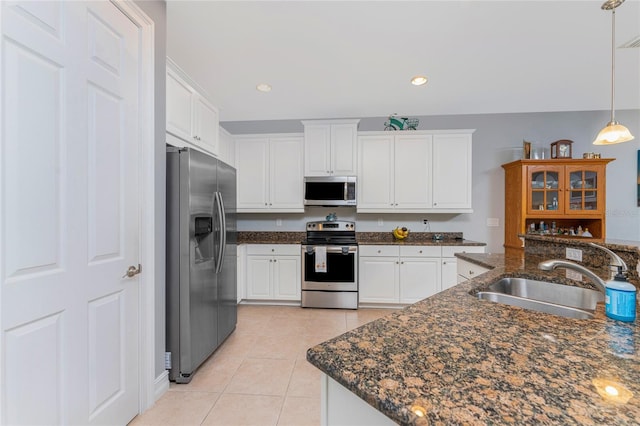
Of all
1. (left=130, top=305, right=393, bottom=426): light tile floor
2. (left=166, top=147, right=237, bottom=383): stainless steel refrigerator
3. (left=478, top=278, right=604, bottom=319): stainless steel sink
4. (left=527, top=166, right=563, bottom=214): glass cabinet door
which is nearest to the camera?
(left=478, top=278, right=604, bottom=319): stainless steel sink

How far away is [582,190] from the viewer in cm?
337

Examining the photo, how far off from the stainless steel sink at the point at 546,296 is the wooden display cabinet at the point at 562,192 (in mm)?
2445

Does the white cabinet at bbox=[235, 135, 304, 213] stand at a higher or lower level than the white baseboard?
higher

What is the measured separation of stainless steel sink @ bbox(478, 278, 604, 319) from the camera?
3.74 feet

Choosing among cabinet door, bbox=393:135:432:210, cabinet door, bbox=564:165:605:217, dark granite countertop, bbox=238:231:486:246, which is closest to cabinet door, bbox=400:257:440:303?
dark granite countertop, bbox=238:231:486:246

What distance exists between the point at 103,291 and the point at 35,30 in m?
1.16

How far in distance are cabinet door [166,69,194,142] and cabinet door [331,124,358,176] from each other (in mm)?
1851

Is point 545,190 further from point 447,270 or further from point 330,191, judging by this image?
point 330,191

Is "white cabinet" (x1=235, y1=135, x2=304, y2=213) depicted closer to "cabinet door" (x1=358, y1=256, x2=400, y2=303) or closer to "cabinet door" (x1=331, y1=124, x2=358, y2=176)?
"cabinet door" (x1=331, y1=124, x2=358, y2=176)

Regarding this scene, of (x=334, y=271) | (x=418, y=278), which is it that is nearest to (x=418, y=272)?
(x=418, y=278)

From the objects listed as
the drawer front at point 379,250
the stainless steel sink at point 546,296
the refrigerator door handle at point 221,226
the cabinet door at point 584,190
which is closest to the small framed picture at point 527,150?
the cabinet door at point 584,190

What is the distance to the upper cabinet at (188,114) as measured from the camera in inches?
79.0

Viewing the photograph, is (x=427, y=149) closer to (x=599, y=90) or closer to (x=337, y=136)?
(x=337, y=136)

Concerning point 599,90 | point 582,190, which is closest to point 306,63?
point 599,90
